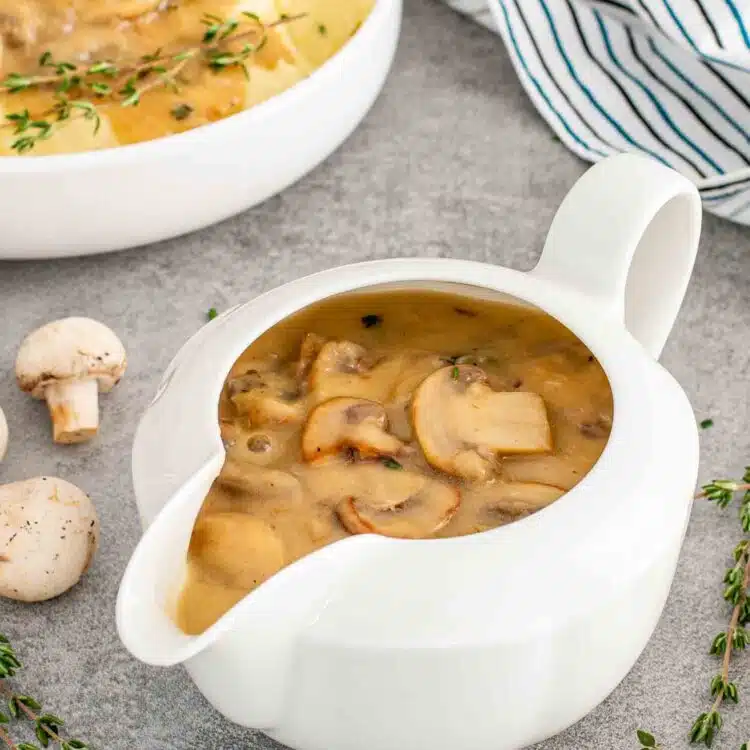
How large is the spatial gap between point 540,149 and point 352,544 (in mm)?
1199

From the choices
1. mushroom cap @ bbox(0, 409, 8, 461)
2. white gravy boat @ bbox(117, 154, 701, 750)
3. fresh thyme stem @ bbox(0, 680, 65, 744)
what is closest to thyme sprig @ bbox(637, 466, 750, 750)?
white gravy boat @ bbox(117, 154, 701, 750)

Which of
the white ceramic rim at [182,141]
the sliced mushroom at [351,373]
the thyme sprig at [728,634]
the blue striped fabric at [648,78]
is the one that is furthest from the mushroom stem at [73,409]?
the blue striped fabric at [648,78]

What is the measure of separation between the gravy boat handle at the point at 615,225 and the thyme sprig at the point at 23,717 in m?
0.58

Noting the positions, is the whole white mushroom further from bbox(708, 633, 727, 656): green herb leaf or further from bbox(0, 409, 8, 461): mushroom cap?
bbox(708, 633, 727, 656): green herb leaf

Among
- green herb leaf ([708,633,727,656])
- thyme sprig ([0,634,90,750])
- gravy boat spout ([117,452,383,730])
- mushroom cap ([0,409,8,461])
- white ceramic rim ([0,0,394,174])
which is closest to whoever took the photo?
gravy boat spout ([117,452,383,730])

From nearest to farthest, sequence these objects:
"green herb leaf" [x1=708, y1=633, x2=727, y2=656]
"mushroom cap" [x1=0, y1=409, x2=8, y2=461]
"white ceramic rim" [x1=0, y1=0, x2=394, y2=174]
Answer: "green herb leaf" [x1=708, y1=633, x2=727, y2=656], "mushroom cap" [x1=0, y1=409, x2=8, y2=461], "white ceramic rim" [x1=0, y1=0, x2=394, y2=174]

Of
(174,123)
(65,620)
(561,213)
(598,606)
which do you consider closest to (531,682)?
(598,606)

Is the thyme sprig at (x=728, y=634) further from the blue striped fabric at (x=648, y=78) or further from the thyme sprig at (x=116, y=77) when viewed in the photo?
the thyme sprig at (x=116, y=77)

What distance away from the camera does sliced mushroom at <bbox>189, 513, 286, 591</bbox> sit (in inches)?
33.9

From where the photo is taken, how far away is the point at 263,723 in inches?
36.4

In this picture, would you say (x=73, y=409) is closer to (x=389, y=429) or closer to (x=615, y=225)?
(x=389, y=429)

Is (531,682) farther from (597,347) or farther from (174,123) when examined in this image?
(174,123)

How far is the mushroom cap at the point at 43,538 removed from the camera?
117cm

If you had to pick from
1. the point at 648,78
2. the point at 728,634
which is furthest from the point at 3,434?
the point at 648,78
